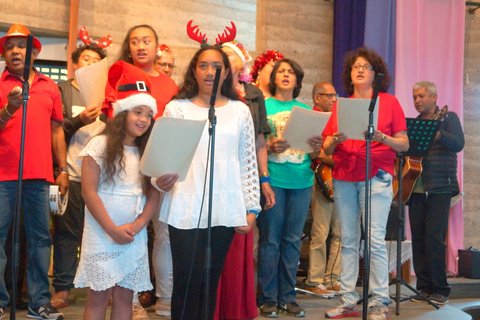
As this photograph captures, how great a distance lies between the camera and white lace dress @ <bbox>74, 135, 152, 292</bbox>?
3.12m

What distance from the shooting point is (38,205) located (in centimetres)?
391

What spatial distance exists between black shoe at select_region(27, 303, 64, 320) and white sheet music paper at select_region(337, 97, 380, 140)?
6.06 ft

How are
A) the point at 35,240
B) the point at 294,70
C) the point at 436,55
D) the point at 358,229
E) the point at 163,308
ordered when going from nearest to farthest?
the point at 35,240 → the point at 163,308 → the point at 358,229 → the point at 294,70 → the point at 436,55

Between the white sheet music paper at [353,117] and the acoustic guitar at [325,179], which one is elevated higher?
the white sheet music paper at [353,117]

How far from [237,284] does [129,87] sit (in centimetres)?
115

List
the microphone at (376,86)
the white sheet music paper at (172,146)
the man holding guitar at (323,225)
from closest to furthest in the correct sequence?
the white sheet music paper at (172,146) < the microphone at (376,86) < the man holding guitar at (323,225)

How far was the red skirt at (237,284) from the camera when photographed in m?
3.78

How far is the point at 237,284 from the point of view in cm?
381

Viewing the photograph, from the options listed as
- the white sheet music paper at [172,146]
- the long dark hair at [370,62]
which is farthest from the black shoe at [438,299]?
the white sheet music paper at [172,146]

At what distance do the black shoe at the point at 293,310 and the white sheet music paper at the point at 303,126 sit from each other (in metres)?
0.95

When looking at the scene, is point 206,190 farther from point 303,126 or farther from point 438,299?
point 438,299

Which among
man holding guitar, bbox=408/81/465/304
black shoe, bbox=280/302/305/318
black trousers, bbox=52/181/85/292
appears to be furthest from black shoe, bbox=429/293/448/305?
black trousers, bbox=52/181/85/292

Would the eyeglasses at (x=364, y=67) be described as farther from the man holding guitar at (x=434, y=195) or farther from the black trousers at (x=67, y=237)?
the black trousers at (x=67, y=237)

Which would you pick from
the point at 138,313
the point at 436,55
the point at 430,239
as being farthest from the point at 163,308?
the point at 436,55
